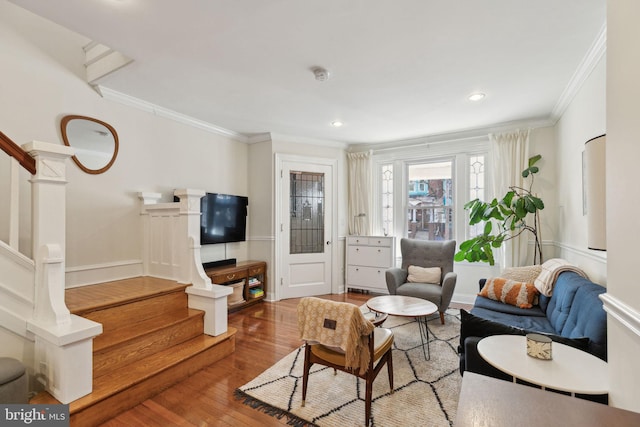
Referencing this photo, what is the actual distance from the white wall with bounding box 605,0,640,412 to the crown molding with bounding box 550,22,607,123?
4.53ft

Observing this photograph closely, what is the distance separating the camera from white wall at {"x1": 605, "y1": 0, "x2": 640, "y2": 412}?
0.96 m

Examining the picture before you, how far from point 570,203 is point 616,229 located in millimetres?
2607

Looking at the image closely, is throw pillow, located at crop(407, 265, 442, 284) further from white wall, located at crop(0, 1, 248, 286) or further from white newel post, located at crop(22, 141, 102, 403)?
white newel post, located at crop(22, 141, 102, 403)

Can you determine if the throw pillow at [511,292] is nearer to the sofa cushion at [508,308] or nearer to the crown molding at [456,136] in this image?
the sofa cushion at [508,308]

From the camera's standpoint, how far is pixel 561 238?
136 inches

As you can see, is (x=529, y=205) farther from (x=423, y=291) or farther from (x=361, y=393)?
(x=361, y=393)

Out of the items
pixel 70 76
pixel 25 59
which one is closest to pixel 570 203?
pixel 70 76

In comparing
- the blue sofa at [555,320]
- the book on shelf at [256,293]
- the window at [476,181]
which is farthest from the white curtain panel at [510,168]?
the book on shelf at [256,293]

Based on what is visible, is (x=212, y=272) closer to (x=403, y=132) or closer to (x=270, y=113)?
(x=270, y=113)

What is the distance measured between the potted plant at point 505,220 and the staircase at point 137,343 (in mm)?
3076

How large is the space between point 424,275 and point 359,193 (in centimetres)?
183

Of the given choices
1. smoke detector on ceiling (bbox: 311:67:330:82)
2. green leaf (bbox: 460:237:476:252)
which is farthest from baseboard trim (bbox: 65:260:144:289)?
green leaf (bbox: 460:237:476:252)

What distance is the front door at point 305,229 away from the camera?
461cm

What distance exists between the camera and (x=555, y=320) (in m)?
2.32
